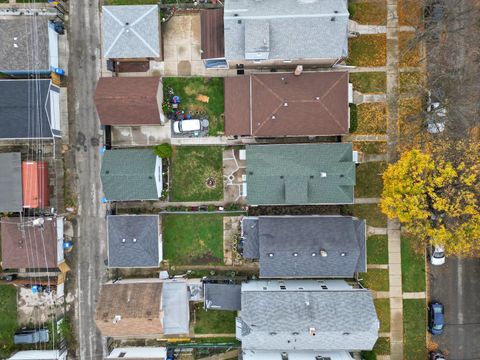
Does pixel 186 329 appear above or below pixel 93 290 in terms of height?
below

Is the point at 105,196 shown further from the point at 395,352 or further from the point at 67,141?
the point at 395,352

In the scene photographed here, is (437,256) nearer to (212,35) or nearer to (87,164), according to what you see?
(212,35)

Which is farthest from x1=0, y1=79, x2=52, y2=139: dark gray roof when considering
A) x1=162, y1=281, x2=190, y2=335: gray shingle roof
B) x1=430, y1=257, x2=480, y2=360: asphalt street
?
x1=430, y1=257, x2=480, y2=360: asphalt street

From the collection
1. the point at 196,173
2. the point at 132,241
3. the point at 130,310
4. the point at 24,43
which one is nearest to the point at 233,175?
the point at 196,173

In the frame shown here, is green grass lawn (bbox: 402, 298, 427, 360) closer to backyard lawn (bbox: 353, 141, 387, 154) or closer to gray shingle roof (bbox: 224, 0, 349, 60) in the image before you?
backyard lawn (bbox: 353, 141, 387, 154)

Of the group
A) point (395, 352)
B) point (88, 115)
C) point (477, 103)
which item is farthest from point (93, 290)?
point (477, 103)

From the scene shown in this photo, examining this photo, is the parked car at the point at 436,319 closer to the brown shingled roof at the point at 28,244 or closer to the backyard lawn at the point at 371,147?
the backyard lawn at the point at 371,147
